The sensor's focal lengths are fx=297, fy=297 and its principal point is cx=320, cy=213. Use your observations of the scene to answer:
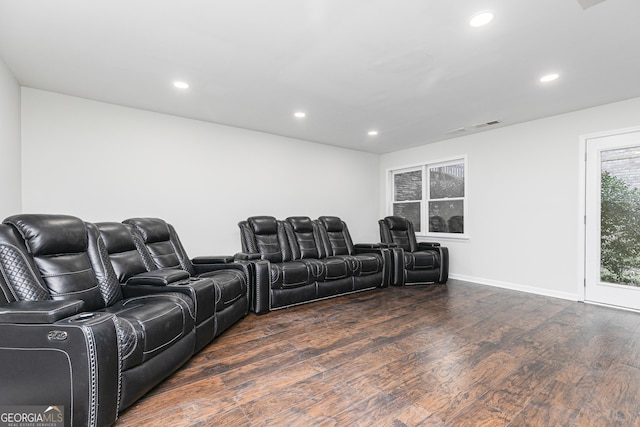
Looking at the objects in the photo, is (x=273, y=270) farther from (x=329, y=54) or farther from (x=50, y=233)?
(x=329, y=54)

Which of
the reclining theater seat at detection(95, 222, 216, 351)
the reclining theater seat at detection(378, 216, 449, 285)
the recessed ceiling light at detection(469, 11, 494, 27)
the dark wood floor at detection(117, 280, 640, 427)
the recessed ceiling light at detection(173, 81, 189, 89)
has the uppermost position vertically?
the recessed ceiling light at detection(469, 11, 494, 27)

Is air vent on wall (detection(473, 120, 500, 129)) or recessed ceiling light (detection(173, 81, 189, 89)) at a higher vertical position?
air vent on wall (detection(473, 120, 500, 129))

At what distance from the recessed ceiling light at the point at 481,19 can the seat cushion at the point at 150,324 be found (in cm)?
295

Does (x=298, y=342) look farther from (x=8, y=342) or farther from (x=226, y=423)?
(x=8, y=342)

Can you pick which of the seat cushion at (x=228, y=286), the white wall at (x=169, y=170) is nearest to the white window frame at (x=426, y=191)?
the white wall at (x=169, y=170)

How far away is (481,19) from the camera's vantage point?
2.13 meters

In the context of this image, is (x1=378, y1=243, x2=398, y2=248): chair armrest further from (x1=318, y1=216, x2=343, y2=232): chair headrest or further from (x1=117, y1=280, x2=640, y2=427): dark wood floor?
(x1=117, y1=280, x2=640, y2=427): dark wood floor

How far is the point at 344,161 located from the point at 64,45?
4.55 meters

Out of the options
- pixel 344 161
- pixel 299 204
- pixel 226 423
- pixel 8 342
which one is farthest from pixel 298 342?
pixel 344 161

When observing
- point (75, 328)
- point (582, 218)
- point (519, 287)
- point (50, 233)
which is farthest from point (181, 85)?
point (519, 287)

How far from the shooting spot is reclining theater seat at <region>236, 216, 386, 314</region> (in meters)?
3.64

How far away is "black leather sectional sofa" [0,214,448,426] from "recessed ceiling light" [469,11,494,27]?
115 inches

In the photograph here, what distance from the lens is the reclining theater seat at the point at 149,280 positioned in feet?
7.83

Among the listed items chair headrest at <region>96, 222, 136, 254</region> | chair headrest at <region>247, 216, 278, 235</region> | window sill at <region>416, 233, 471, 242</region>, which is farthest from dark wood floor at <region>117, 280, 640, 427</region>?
window sill at <region>416, 233, 471, 242</region>
